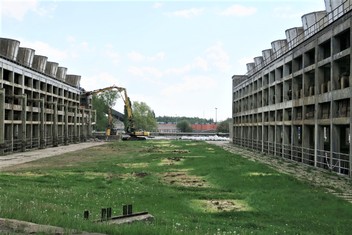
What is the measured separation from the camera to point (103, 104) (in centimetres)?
12912

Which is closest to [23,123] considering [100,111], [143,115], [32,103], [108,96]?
[32,103]

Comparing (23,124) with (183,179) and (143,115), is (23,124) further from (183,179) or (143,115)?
(143,115)

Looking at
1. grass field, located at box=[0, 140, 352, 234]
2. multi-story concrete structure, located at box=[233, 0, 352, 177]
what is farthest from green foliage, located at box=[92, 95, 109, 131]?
grass field, located at box=[0, 140, 352, 234]

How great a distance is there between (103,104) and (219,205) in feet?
382

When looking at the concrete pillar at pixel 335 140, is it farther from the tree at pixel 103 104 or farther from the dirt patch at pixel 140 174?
the tree at pixel 103 104

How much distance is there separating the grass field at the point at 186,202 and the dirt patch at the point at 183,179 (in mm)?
54

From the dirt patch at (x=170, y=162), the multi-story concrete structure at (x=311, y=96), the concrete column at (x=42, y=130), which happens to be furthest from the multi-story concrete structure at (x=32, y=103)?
the multi-story concrete structure at (x=311, y=96)

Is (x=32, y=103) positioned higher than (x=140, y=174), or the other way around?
(x=32, y=103)

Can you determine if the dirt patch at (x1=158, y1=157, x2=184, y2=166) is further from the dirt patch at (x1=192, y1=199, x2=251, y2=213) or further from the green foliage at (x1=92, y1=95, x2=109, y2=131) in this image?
the green foliage at (x1=92, y1=95, x2=109, y2=131)

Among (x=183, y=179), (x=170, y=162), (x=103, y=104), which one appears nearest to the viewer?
(x=183, y=179)

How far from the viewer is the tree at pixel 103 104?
5049 inches

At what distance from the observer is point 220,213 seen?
1373 centimetres

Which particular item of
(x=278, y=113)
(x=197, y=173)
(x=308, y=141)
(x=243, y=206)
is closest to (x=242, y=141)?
(x=278, y=113)

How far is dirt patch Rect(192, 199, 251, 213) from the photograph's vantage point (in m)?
14.7
